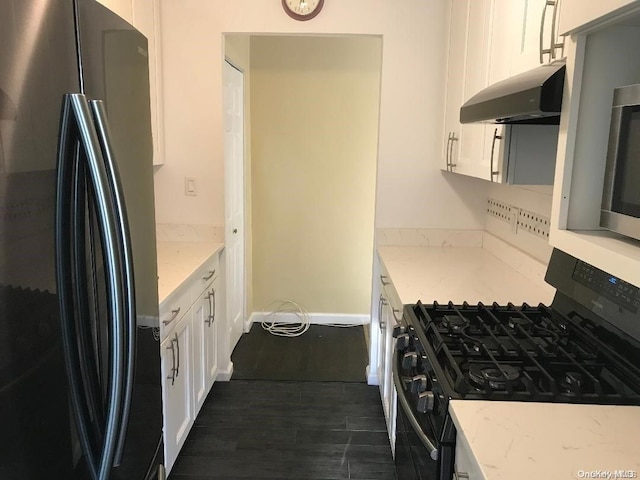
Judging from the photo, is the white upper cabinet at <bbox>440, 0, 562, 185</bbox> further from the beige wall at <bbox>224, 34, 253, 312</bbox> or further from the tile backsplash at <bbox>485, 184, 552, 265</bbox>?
the beige wall at <bbox>224, 34, 253, 312</bbox>

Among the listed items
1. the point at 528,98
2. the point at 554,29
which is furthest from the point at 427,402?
the point at 554,29

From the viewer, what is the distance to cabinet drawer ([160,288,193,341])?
2061 millimetres

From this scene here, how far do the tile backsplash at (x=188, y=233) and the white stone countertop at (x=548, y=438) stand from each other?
226 cm

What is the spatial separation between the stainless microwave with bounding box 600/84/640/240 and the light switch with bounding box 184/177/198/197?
2.46 meters

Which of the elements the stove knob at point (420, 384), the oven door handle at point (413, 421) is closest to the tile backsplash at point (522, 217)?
the oven door handle at point (413, 421)

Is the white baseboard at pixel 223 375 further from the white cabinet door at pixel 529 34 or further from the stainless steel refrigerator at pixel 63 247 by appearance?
the white cabinet door at pixel 529 34

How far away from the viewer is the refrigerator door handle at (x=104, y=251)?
0.96 metres

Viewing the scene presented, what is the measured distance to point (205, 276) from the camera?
2834 mm

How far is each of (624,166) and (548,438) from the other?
1.94 feet

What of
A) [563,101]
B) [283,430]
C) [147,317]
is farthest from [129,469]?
[283,430]

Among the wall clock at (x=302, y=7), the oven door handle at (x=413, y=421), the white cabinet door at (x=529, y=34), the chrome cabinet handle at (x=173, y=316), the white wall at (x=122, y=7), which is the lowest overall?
the oven door handle at (x=413, y=421)

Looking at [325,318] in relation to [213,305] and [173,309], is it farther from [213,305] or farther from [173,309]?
[173,309]

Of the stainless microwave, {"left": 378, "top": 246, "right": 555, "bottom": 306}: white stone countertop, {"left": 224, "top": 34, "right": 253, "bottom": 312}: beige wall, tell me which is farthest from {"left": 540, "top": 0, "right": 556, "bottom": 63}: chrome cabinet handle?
{"left": 224, "top": 34, "right": 253, "bottom": 312}: beige wall

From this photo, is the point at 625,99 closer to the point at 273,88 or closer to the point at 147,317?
the point at 147,317
